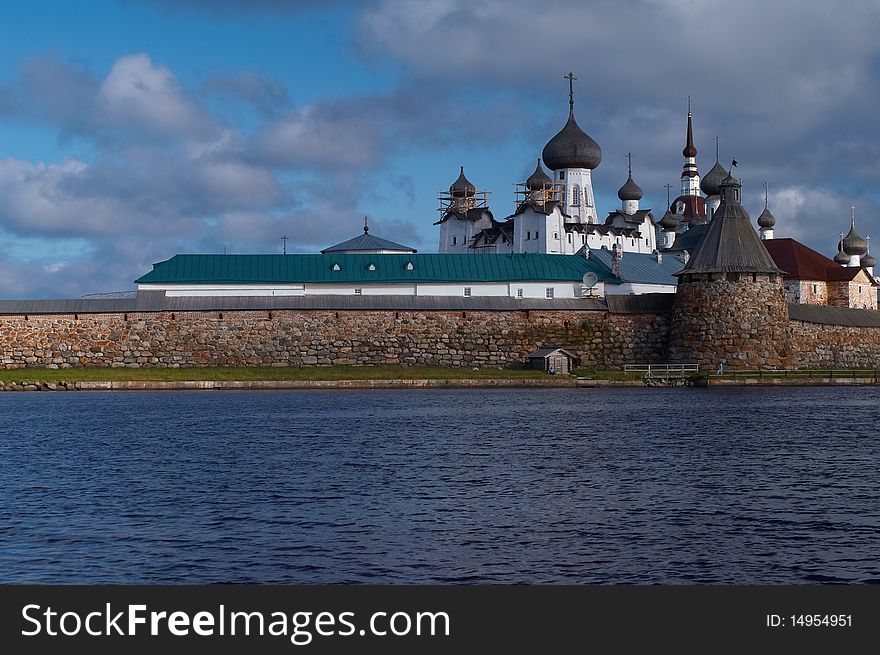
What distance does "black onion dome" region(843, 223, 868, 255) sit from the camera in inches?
3103

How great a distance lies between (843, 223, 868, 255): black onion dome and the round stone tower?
32704mm

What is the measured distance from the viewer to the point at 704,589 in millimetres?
11961

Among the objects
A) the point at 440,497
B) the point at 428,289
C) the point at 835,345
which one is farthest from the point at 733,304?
the point at 440,497

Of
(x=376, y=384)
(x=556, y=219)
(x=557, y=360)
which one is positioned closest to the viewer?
(x=376, y=384)

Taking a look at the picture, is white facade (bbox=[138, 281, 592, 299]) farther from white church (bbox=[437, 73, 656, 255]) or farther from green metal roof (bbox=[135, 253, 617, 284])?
white church (bbox=[437, 73, 656, 255])

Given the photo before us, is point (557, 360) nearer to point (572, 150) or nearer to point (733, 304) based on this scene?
point (733, 304)

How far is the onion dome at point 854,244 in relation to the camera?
3103 inches

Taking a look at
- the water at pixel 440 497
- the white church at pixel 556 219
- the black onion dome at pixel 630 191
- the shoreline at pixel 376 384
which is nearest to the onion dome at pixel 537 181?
the white church at pixel 556 219

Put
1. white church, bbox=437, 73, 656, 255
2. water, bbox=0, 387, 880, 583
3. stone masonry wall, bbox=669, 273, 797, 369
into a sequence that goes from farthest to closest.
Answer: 1. white church, bbox=437, 73, 656, 255
2. stone masonry wall, bbox=669, 273, 797, 369
3. water, bbox=0, 387, 880, 583

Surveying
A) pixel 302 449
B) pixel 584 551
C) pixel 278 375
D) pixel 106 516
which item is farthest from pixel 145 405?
pixel 584 551

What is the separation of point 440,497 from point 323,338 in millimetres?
32071

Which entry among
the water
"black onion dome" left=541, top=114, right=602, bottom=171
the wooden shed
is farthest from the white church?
the water

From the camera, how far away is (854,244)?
78875mm

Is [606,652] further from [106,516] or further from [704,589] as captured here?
[106,516]
